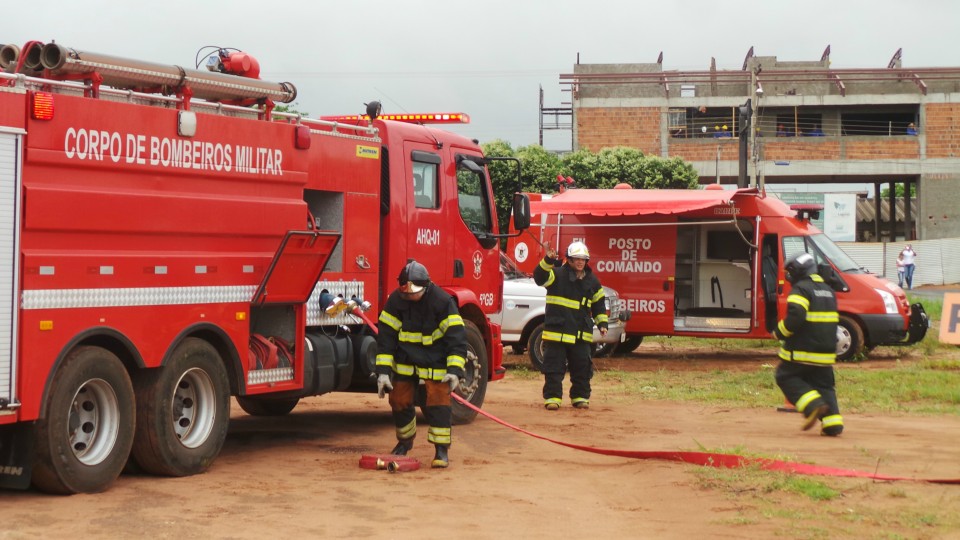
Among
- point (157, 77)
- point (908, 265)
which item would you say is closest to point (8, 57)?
point (157, 77)

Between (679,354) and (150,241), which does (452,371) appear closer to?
(150,241)

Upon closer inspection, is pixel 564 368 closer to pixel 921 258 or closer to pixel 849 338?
pixel 849 338

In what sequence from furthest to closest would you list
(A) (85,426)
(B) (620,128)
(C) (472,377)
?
1. (B) (620,128)
2. (C) (472,377)
3. (A) (85,426)

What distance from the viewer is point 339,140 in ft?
36.4

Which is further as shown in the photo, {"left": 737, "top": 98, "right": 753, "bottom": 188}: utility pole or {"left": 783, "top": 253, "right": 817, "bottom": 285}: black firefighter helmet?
{"left": 737, "top": 98, "right": 753, "bottom": 188}: utility pole

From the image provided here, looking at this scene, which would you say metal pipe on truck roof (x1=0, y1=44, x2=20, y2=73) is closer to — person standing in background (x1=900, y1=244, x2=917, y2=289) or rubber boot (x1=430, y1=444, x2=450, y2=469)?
rubber boot (x1=430, y1=444, x2=450, y2=469)

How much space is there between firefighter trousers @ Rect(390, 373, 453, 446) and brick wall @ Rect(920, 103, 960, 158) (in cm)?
5183

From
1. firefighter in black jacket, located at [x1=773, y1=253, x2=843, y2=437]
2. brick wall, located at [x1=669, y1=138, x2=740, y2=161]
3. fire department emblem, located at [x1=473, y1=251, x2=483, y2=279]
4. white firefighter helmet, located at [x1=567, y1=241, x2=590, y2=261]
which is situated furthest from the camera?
brick wall, located at [x1=669, y1=138, x2=740, y2=161]

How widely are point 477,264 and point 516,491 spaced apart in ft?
14.7

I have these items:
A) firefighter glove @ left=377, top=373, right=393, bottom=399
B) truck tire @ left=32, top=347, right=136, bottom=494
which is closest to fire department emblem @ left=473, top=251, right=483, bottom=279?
firefighter glove @ left=377, top=373, right=393, bottom=399

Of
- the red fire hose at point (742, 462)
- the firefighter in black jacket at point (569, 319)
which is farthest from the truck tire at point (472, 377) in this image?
the red fire hose at point (742, 462)

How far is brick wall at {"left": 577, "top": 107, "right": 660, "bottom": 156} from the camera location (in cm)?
5834

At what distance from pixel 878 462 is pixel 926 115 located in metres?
51.2

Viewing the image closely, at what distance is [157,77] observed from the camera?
905 centimetres
